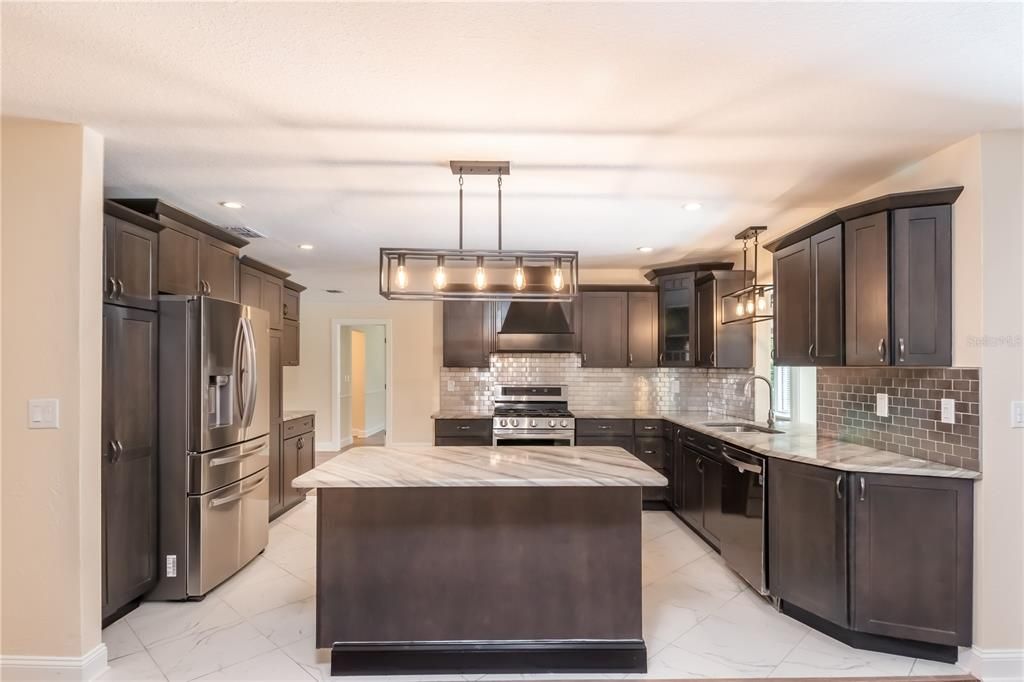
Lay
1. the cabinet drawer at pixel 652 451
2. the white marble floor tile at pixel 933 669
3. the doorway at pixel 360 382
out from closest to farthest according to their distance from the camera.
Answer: the white marble floor tile at pixel 933 669 < the cabinet drawer at pixel 652 451 < the doorway at pixel 360 382

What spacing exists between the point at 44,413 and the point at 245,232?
221cm

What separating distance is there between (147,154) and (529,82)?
2.01m

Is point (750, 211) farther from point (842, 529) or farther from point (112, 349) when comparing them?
point (112, 349)

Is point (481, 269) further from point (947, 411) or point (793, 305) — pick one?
point (947, 411)

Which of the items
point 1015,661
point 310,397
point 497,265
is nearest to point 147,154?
point 497,265

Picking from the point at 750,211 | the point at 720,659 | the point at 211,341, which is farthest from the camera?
the point at 750,211

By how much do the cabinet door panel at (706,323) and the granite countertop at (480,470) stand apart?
2.42 m

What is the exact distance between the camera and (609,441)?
5.16 metres

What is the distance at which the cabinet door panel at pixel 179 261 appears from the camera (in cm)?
311

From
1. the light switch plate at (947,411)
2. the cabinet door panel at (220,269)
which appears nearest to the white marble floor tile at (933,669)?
the light switch plate at (947,411)

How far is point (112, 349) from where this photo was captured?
2734mm

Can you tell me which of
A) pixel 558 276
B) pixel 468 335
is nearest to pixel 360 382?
pixel 468 335

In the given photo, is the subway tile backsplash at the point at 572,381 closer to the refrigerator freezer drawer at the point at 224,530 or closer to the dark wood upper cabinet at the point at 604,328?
the dark wood upper cabinet at the point at 604,328

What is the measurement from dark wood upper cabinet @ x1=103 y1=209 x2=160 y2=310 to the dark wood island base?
155 centimetres
